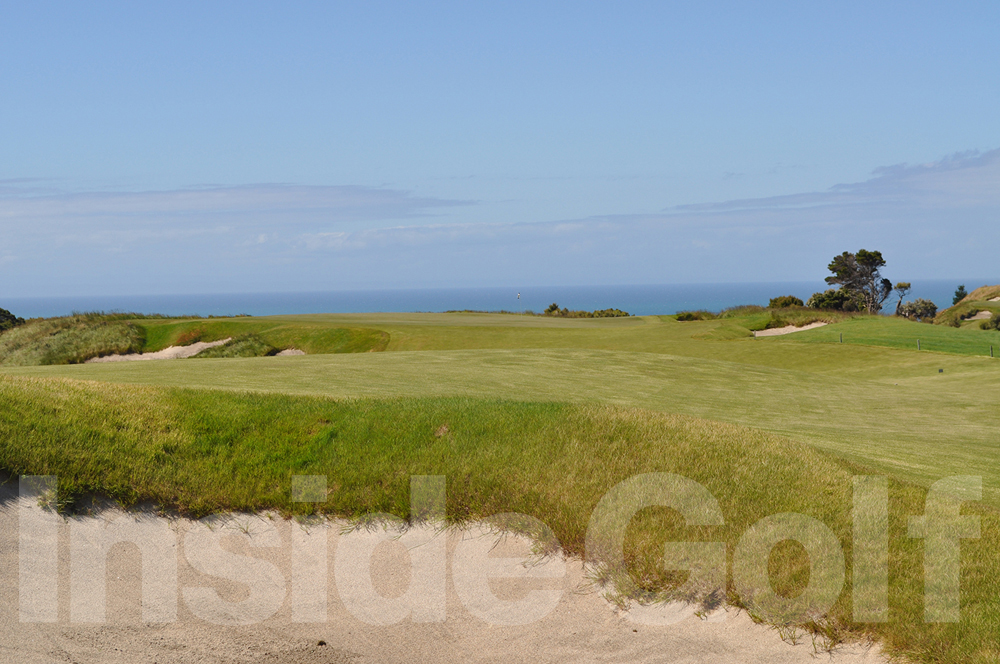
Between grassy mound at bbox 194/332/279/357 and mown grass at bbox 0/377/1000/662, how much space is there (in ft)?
98.6

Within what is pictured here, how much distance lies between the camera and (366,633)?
254 inches

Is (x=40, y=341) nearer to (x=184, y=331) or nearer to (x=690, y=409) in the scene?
(x=184, y=331)

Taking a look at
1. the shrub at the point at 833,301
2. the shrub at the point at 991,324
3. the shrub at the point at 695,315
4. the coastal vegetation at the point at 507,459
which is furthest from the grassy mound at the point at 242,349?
the shrub at the point at 833,301

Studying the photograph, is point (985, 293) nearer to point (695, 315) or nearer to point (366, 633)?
point (695, 315)

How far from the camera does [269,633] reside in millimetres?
6379

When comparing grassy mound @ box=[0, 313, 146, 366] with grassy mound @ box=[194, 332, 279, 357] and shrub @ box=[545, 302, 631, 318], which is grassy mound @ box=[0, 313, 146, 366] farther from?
shrub @ box=[545, 302, 631, 318]

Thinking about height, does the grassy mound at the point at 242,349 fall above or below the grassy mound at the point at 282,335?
below

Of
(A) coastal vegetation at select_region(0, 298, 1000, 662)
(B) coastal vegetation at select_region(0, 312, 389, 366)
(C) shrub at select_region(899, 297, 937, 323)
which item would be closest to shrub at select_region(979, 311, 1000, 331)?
(C) shrub at select_region(899, 297, 937, 323)

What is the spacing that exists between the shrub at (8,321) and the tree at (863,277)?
8746cm

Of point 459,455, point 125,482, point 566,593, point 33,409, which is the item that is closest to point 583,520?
point 566,593

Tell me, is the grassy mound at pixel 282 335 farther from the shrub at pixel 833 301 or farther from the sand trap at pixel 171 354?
the shrub at pixel 833 301

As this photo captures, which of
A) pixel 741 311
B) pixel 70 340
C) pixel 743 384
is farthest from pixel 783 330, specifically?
pixel 70 340

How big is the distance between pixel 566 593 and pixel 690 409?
10.7m

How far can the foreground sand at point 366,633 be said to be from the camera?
597 cm
